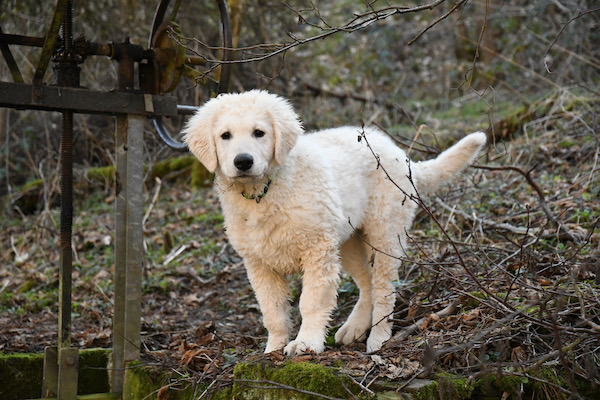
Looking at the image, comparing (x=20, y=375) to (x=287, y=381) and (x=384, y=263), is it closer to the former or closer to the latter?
(x=287, y=381)

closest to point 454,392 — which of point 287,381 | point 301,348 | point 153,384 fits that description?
point 287,381

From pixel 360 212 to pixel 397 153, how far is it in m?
0.58

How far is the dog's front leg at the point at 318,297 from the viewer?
12.9ft

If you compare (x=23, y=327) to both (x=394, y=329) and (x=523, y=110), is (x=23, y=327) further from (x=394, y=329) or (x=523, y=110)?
(x=523, y=110)

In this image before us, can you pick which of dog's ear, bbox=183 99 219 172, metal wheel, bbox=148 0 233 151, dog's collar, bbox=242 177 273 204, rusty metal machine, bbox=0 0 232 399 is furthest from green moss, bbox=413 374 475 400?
metal wheel, bbox=148 0 233 151

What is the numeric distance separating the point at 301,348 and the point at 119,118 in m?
2.09

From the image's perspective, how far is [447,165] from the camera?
4.85 m

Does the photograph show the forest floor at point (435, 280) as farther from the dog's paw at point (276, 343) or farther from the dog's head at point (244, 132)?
the dog's head at point (244, 132)

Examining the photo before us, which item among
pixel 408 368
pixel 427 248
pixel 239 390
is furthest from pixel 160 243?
pixel 408 368

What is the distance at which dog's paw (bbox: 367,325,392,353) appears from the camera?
13.9ft

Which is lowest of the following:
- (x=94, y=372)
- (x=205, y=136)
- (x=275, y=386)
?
(x=94, y=372)

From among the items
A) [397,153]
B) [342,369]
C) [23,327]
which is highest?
[397,153]

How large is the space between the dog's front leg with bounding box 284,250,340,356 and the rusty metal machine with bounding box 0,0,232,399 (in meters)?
1.26

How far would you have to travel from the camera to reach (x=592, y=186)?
641 centimetres
